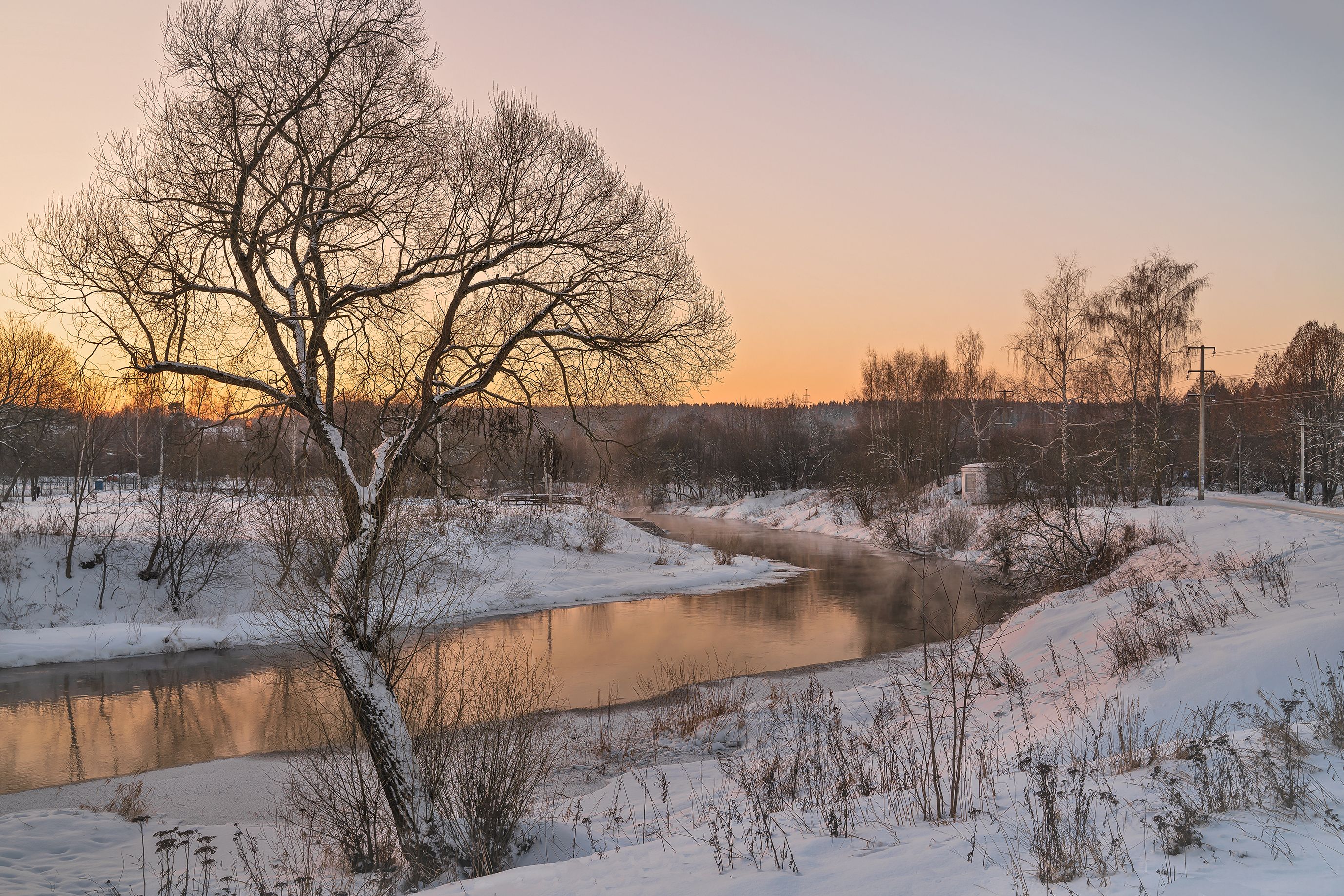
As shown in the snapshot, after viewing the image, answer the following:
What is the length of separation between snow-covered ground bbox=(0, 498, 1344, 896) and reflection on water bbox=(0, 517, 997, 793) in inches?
126

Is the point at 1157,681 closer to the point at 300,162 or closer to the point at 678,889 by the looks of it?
the point at 678,889

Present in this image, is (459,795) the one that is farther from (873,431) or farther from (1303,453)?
(873,431)

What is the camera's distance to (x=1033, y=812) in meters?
4.79

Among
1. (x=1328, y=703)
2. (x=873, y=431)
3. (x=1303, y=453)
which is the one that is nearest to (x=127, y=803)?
(x=1328, y=703)

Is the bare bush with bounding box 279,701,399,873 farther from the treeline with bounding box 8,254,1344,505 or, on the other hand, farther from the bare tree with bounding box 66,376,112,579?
the bare tree with bounding box 66,376,112,579

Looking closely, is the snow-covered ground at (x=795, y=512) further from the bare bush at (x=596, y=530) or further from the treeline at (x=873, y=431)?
the bare bush at (x=596, y=530)

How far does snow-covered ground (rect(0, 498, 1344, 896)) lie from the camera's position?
3.99 m

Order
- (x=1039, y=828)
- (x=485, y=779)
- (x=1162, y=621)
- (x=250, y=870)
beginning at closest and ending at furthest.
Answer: (x=1039, y=828) → (x=250, y=870) → (x=485, y=779) → (x=1162, y=621)

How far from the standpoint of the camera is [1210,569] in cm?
1530

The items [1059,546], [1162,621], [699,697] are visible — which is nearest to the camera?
[1162,621]

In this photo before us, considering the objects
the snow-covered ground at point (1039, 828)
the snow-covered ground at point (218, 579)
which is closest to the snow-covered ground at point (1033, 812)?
the snow-covered ground at point (1039, 828)

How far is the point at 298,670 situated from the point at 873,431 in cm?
5064

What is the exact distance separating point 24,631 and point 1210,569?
85.7 feet

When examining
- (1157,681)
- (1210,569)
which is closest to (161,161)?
(1157,681)
